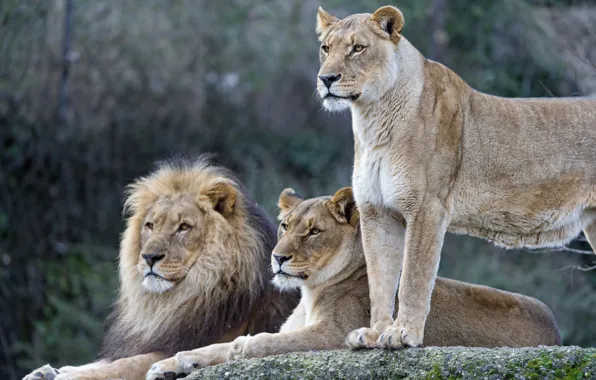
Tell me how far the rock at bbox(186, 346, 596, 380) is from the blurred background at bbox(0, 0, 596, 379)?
20.3ft

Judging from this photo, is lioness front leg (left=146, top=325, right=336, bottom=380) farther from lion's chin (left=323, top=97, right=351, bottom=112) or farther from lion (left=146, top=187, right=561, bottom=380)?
lion's chin (left=323, top=97, right=351, bottom=112)

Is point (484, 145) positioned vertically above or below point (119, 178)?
above

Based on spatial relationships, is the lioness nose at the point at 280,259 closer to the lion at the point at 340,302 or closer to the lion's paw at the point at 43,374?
the lion at the point at 340,302

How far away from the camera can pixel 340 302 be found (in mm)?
5375

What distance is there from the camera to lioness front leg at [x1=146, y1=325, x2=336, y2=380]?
16.6 ft

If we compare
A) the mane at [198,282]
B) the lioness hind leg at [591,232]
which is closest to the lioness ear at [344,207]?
the mane at [198,282]

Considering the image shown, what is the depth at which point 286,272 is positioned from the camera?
5312mm

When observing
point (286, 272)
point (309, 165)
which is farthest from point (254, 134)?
point (286, 272)

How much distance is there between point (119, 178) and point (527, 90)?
16.5 ft

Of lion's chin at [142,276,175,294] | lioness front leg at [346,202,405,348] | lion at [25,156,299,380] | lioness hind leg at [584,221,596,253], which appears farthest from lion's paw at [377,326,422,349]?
lion's chin at [142,276,175,294]

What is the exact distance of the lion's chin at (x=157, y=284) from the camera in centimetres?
613

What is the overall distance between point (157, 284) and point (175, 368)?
101 centimetres

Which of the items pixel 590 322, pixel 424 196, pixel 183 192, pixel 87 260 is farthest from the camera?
pixel 87 260

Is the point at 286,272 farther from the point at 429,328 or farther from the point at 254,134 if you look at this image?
the point at 254,134
